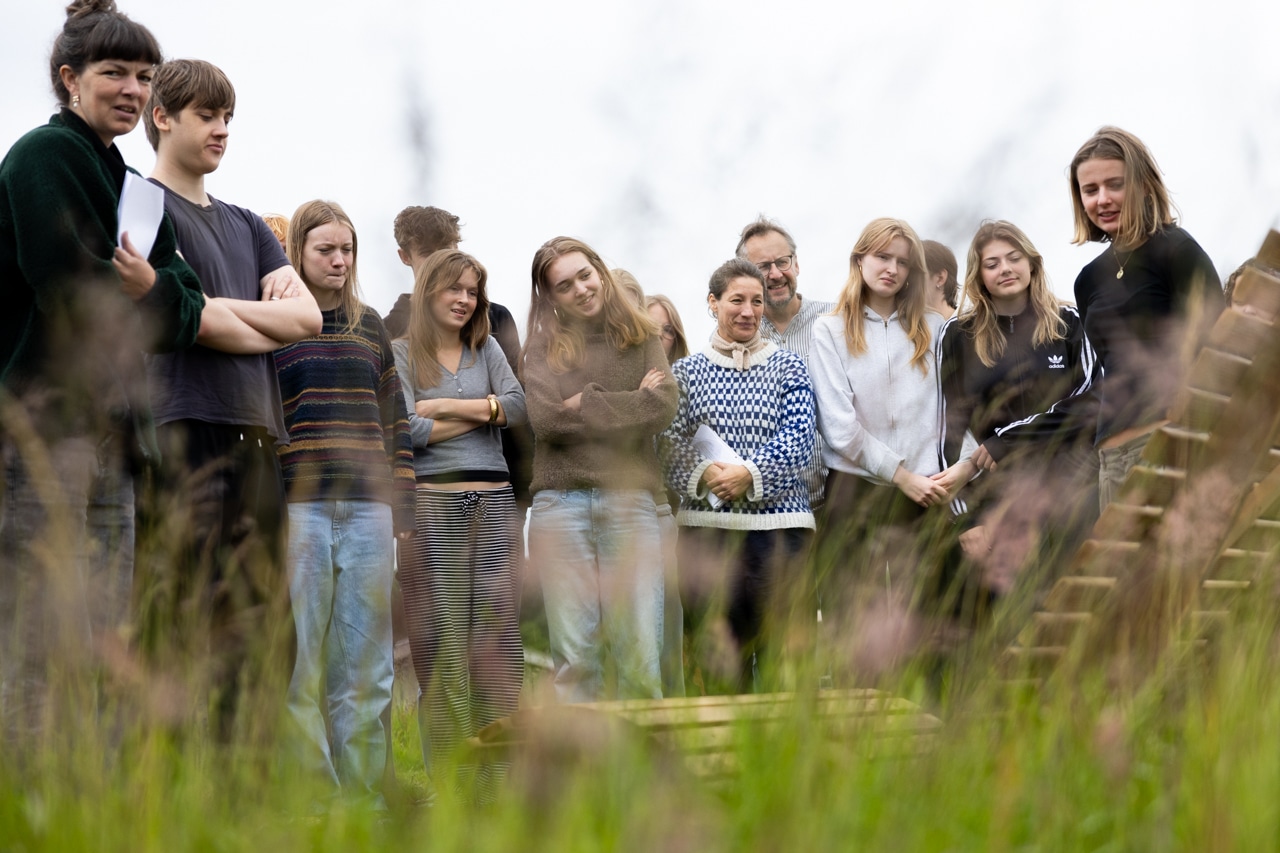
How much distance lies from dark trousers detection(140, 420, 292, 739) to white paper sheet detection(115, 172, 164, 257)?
56 cm

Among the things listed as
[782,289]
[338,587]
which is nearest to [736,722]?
[338,587]

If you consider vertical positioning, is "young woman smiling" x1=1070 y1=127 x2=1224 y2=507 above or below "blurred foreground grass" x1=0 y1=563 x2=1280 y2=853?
above

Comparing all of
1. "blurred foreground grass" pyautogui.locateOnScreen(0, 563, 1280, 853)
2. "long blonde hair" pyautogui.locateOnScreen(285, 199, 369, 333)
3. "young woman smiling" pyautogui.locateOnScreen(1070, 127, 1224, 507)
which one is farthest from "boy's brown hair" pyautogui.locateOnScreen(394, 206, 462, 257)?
"blurred foreground grass" pyautogui.locateOnScreen(0, 563, 1280, 853)

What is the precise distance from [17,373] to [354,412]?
160cm

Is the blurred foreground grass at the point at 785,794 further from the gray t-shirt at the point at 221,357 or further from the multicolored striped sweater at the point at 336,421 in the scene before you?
the multicolored striped sweater at the point at 336,421

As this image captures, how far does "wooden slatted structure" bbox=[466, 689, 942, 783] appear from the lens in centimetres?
209

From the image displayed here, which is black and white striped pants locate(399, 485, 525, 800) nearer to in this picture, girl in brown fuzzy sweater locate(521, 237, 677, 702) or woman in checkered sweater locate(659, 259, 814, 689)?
girl in brown fuzzy sweater locate(521, 237, 677, 702)

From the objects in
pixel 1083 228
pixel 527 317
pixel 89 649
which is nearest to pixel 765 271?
pixel 527 317

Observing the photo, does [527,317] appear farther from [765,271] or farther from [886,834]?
[886,834]

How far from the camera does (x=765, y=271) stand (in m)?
6.08

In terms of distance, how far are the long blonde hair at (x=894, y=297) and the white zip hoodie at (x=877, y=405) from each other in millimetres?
33

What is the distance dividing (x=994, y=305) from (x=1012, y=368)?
385 mm

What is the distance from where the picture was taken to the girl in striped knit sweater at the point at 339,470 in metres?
4.28

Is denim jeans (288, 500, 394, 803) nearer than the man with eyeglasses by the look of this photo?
Yes
